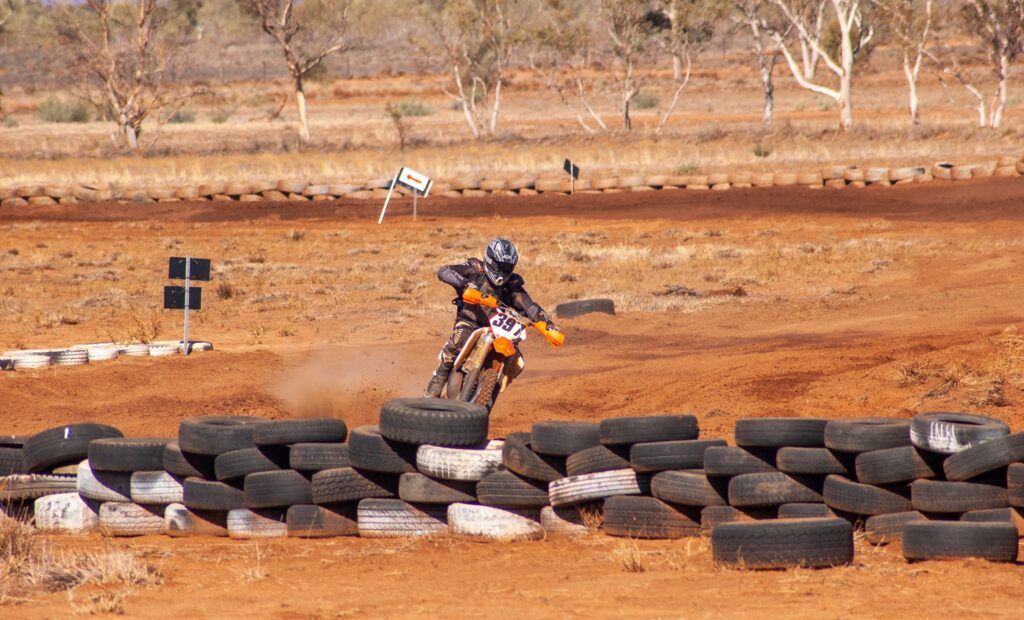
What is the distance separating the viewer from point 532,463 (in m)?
8.47

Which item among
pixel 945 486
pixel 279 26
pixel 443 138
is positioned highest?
pixel 279 26

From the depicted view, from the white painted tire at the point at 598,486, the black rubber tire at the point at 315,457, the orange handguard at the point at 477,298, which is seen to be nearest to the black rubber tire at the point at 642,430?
the white painted tire at the point at 598,486

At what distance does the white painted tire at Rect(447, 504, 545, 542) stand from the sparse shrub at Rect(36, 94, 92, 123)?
7271cm

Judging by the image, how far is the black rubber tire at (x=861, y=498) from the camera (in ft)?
25.8

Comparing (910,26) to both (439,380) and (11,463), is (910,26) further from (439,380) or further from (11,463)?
(11,463)

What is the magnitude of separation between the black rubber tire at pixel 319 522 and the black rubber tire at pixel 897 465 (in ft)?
11.3

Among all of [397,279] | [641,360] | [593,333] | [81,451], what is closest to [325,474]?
[81,451]

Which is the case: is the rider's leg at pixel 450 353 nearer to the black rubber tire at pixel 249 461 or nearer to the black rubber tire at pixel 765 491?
the black rubber tire at pixel 249 461

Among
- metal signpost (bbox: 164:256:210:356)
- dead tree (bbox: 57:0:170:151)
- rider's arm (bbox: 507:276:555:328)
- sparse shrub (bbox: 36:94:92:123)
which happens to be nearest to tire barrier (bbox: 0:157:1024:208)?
dead tree (bbox: 57:0:170:151)

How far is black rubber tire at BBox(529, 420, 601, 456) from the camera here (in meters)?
8.47

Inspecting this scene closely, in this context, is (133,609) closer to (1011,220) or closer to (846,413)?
(846,413)

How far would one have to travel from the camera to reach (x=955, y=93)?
7294 centimetres

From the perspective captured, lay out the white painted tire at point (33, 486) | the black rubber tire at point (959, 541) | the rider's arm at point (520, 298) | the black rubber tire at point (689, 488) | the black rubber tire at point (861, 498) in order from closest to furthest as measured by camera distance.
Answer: the black rubber tire at point (959, 541)
the black rubber tire at point (861, 498)
the black rubber tire at point (689, 488)
the white painted tire at point (33, 486)
the rider's arm at point (520, 298)

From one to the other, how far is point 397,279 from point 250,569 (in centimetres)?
1611
